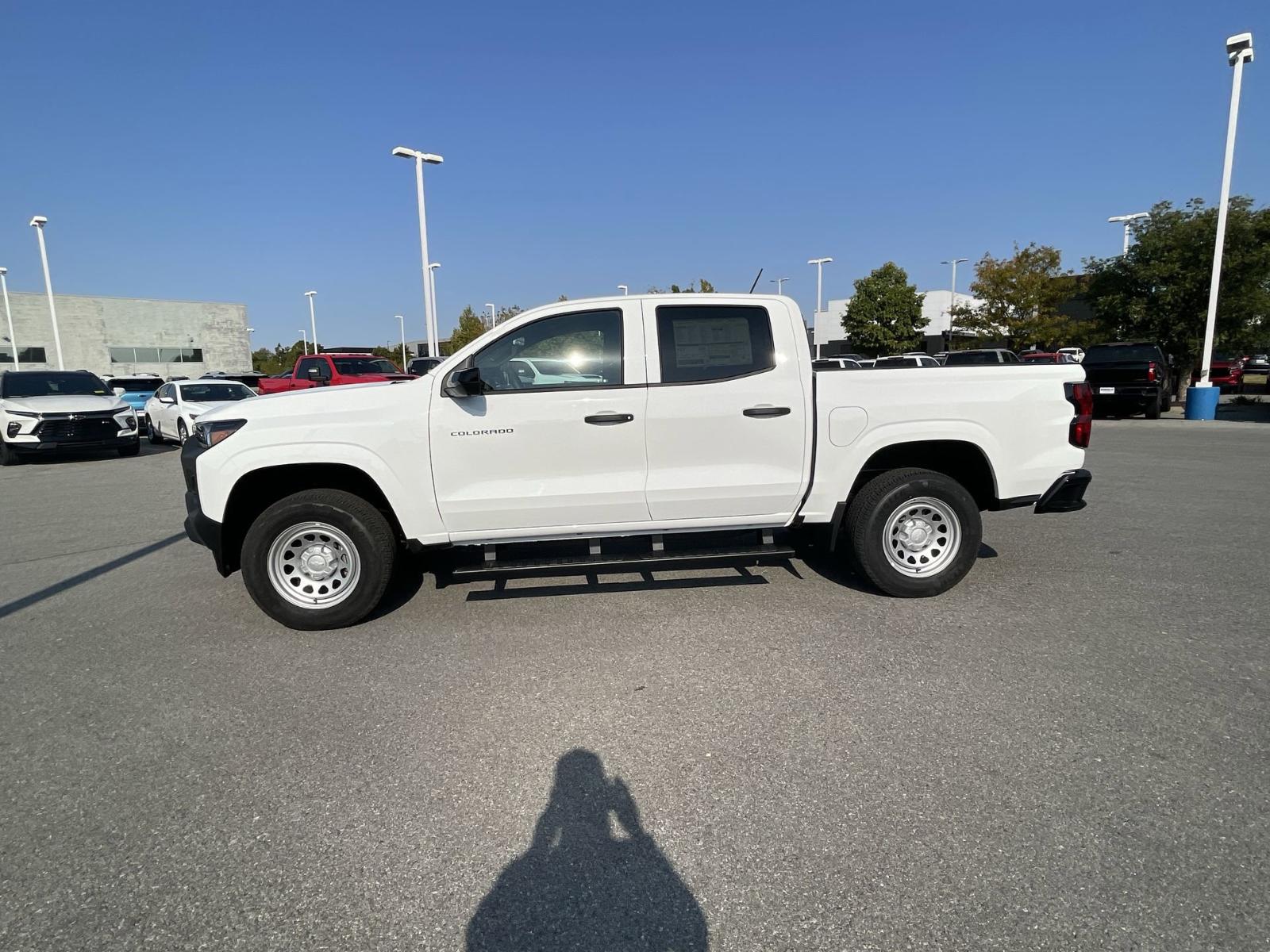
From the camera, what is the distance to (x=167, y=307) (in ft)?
169

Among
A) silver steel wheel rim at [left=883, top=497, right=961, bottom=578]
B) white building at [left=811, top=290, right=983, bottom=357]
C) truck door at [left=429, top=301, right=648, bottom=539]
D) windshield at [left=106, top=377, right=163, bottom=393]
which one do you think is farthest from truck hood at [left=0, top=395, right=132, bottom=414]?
white building at [left=811, top=290, right=983, bottom=357]

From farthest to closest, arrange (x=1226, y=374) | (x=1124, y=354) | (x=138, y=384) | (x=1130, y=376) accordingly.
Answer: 1. (x=1226, y=374)
2. (x=138, y=384)
3. (x=1124, y=354)
4. (x=1130, y=376)

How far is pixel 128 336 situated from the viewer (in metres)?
49.7

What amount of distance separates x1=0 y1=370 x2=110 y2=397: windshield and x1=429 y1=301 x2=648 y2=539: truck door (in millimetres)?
14157

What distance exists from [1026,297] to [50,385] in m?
36.9

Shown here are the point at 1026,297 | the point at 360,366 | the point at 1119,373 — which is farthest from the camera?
the point at 1026,297

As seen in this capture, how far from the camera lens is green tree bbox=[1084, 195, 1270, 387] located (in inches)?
785

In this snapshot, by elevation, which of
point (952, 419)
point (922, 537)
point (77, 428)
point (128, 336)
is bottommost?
point (922, 537)

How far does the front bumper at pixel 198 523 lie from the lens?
4.58 metres

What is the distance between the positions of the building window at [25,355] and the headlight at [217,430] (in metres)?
53.3

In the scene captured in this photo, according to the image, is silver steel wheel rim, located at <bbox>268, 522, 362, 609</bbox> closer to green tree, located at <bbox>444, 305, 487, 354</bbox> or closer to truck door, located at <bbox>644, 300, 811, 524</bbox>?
truck door, located at <bbox>644, 300, 811, 524</bbox>

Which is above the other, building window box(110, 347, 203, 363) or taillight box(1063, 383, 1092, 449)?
building window box(110, 347, 203, 363)

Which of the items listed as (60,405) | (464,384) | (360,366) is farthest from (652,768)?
(360,366)

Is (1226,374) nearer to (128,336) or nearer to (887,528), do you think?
(887,528)
